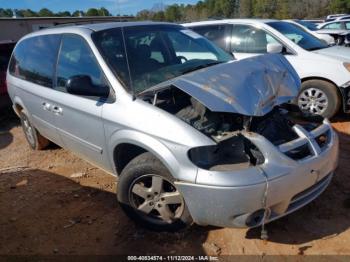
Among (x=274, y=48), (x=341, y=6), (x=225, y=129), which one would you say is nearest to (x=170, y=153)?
(x=225, y=129)

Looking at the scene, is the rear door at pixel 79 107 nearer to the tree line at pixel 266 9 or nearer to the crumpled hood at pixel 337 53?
the crumpled hood at pixel 337 53

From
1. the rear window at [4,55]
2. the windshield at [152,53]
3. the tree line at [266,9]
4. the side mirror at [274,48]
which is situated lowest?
the tree line at [266,9]

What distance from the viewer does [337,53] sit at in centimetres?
578

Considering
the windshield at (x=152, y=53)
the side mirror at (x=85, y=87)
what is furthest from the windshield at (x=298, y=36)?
the side mirror at (x=85, y=87)

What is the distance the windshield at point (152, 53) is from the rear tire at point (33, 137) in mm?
2454

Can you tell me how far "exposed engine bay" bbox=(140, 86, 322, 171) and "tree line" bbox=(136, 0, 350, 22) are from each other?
45084 millimetres

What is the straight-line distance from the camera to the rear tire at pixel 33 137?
535cm

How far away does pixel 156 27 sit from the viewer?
4.01 metres

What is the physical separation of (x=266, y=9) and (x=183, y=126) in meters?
56.1

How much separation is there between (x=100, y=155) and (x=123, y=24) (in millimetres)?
1451

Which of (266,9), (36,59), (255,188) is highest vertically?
(36,59)

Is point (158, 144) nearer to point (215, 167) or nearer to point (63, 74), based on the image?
point (215, 167)

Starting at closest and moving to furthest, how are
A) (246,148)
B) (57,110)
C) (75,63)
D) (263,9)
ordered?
(246,148) < (75,63) < (57,110) < (263,9)

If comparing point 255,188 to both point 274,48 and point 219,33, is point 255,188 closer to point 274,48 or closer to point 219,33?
point 274,48
